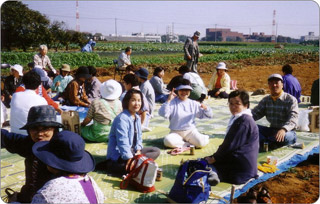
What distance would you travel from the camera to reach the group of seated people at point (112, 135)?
2168 mm

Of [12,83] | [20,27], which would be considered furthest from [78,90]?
[20,27]

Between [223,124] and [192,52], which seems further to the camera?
[192,52]

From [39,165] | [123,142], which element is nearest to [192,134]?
[123,142]

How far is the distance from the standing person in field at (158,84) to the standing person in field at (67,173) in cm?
632

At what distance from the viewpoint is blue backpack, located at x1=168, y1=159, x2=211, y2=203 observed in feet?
10.5

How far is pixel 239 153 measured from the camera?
3617 millimetres

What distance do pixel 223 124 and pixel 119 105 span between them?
9.21 feet

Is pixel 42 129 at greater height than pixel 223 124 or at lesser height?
greater

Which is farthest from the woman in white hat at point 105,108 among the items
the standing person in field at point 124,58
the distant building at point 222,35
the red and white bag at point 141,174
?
the distant building at point 222,35

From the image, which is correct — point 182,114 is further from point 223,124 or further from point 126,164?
point 223,124

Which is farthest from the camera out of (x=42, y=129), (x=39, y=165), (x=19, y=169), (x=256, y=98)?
(x=256, y=98)

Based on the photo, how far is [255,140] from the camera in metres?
3.70

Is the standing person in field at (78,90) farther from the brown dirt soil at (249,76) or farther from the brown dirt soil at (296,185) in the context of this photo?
the brown dirt soil at (249,76)

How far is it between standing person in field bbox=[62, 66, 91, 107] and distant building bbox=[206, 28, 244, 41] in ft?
329
